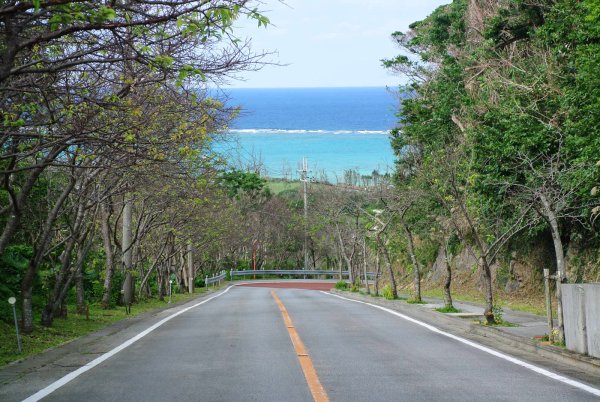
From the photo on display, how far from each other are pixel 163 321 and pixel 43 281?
3947mm

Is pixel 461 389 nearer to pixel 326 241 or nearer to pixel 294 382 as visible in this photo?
pixel 294 382

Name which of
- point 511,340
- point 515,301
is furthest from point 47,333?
point 515,301

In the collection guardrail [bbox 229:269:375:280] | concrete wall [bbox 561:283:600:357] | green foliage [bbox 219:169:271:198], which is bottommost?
concrete wall [bbox 561:283:600:357]

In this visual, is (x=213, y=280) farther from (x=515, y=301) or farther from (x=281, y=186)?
(x=281, y=186)

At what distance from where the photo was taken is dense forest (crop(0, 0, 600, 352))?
10727mm

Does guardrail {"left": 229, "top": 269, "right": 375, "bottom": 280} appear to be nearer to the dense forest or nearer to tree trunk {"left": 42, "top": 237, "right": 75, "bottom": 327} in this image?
the dense forest

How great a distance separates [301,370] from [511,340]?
17.1 ft

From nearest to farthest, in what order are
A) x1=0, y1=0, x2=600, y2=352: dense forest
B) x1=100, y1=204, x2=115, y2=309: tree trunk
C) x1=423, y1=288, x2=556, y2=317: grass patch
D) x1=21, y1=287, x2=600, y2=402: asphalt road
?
1. x1=21, y1=287, x2=600, y2=402: asphalt road
2. x1=0, y1=0, x2=600, y2=352: dense forest
3. x1=423, y1=288, x2=556, y2=317: grass patch
4. x1=100, y1=204, x2=115, y2=309: tree trunk

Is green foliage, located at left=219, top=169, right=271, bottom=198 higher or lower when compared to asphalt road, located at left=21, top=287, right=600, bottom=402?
higher

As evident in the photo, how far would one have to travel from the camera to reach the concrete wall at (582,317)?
37.4 feet

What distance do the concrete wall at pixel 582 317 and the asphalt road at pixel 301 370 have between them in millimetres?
1235

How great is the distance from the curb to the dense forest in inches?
38.7

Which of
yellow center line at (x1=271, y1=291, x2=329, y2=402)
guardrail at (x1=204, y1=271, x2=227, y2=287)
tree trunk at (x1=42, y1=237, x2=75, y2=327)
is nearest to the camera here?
yellow center line at (x1=271, y1=291, x2=329, y2=402)

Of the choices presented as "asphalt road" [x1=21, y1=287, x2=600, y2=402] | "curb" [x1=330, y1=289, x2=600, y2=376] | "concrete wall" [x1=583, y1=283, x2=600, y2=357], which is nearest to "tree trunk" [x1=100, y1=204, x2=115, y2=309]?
"curb" [x1=330, y1=289, x2=600, y2=376]
